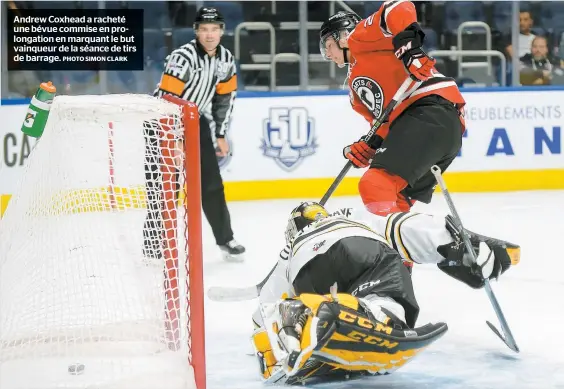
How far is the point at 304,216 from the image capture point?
2566 mm

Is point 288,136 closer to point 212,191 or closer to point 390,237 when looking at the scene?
point 212,191

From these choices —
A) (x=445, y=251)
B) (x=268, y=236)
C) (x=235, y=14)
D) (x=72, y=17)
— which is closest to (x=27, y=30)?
(x=72, y=17)

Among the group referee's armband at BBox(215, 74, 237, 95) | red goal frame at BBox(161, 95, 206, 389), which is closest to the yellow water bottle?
red goal frame at BBox(161, 95, 206, 389)

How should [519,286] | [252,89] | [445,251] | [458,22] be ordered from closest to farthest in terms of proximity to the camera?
[445,251] → [519,286] → [252,89] → [458,22]

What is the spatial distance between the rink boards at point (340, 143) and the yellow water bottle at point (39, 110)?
11.8 ft

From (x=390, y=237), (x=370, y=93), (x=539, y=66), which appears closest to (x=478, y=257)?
(x=390, y=237)

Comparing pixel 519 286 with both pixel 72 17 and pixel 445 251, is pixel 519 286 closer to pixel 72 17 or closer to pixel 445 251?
pixel 445 251

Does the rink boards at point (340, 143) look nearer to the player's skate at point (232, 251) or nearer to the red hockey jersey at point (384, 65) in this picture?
the player's skate at point (232, 251)

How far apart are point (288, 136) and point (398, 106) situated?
2.93 m

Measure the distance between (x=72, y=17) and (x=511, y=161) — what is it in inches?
110

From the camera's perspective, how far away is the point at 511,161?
6438 millimetres

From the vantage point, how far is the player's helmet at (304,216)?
255cm

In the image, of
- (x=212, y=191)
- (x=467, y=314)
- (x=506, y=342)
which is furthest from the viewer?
(x=212, y=191)

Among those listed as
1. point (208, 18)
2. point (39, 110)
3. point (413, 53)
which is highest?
point (208, 18)
